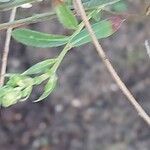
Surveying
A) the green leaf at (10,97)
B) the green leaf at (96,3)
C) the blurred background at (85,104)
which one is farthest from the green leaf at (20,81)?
the blurred background at (85,104)

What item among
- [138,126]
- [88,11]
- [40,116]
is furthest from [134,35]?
[88,11]

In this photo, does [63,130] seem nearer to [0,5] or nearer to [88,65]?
[88,65]

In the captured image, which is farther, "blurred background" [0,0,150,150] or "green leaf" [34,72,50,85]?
"blurred background" [0,0,150,150]

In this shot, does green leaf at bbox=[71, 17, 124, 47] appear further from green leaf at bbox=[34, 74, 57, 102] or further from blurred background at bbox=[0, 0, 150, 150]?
blurred background at bbox=[0, 0, 150, 150]

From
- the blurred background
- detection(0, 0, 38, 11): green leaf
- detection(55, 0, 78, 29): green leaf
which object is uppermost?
detection(0, 0, 38, 11): green leaf

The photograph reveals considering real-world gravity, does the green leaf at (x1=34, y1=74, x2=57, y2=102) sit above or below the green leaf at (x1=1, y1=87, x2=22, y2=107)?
below

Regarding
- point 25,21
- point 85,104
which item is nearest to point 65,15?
point 25,21

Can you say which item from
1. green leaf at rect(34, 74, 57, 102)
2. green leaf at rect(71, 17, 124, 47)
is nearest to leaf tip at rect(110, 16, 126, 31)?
green leaf at rect(71, 17, 124, 47)
